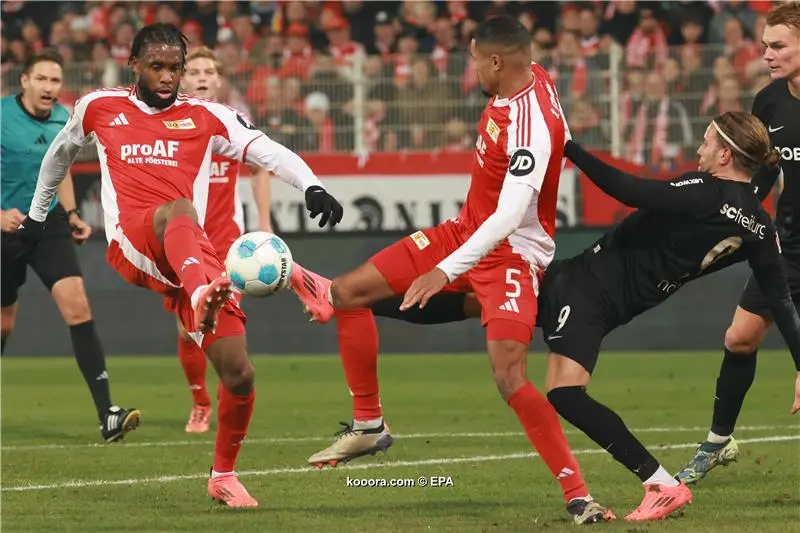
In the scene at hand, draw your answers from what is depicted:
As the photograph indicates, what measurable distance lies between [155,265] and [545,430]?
6.75 feet

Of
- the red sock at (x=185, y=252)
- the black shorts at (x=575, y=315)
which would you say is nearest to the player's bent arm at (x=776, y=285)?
Answer: the black shorts at (x=575, y=315)

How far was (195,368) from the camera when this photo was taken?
10367 mm

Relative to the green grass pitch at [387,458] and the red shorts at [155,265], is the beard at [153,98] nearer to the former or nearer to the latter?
the red shorts at [155,265]

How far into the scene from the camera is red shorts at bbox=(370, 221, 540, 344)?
6.80m

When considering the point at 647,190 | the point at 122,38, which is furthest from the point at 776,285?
the point at 122,38

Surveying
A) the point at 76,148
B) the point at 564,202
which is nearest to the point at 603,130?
→ the point at 564,202

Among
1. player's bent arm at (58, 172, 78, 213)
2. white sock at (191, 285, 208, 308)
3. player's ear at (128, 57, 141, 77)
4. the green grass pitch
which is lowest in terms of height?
the green grass pitch

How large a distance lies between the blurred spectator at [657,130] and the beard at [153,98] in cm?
900

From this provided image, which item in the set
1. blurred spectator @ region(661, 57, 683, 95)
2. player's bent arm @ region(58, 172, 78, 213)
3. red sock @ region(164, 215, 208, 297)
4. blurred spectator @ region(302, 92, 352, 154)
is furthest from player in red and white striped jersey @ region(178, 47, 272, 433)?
blurred spectator @ region(661, 57, 683, 95)

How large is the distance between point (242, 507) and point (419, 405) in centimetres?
472

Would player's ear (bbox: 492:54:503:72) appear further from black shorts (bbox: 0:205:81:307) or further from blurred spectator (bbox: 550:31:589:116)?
blurred spectator (bbox: 550:31:589:116)

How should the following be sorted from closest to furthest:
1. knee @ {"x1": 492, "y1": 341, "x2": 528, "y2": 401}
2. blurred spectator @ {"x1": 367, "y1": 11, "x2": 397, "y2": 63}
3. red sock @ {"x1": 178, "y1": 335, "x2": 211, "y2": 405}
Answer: knee @ {"x1": 492, "y1": 341, "x2": 528, "y2": 401} < red sock @ {"x1": 178, "y1": 335, "x2": 211, "y2": 405} < blurred spectator @ {"x1": 367, "y1": 11, "x2": 397, "y2": 63}

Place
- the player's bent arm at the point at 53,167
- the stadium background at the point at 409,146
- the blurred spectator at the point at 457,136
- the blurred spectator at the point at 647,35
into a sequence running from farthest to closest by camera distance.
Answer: the blurred spectator at the point at 647,35 → the blurred spectator at the point at 457,136 → the stadium background at the point at 409,146 → the player's bent arm at the point at 53,167

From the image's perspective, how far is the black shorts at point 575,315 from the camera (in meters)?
6.81
